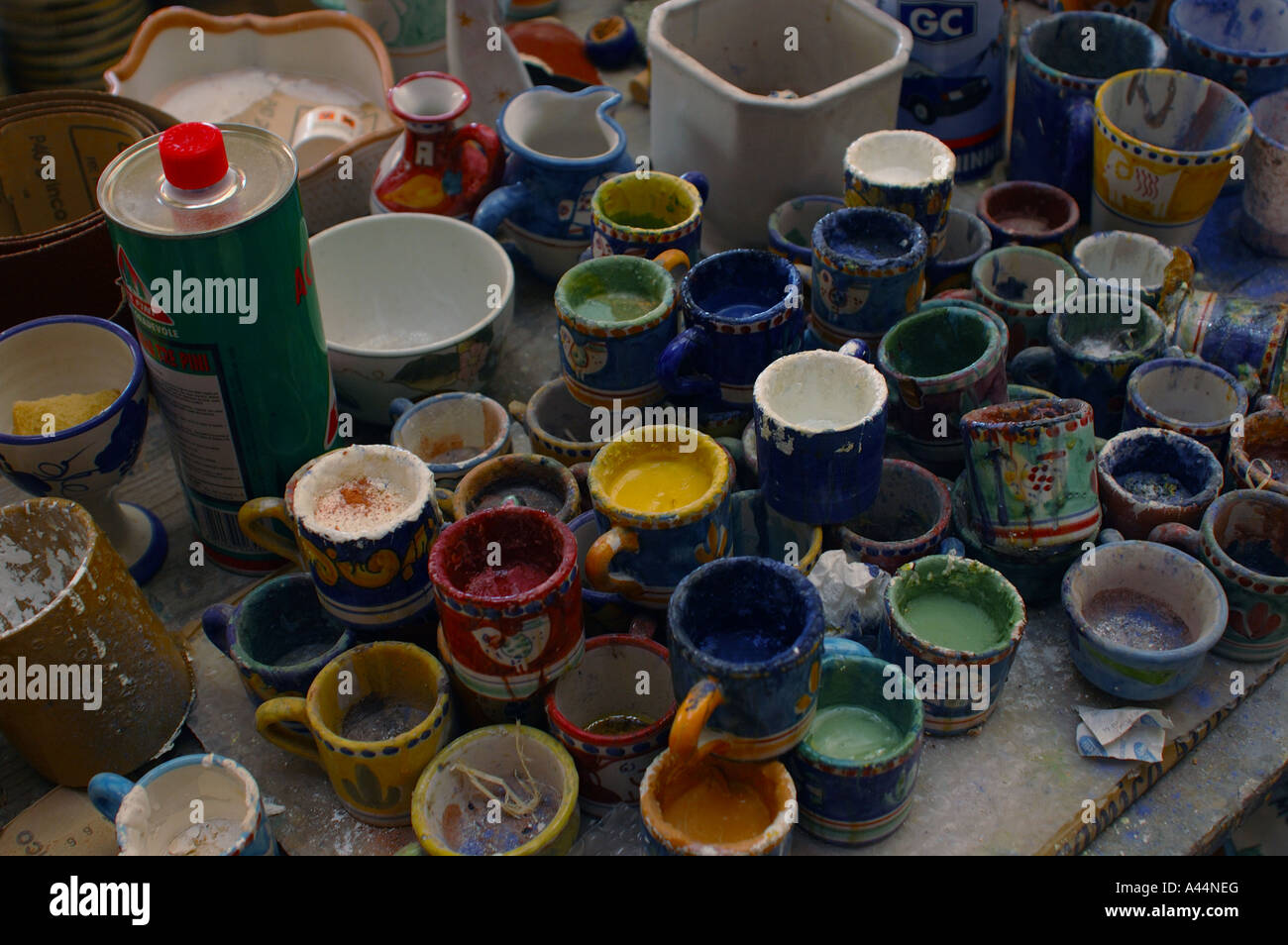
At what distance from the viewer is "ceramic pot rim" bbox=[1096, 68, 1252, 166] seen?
242 centimetres

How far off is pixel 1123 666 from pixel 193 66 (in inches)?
98.9

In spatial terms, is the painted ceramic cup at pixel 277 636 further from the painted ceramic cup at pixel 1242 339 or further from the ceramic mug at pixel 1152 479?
the painted ceramic cup at pixel 1242 339

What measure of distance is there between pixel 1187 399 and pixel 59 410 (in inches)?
74.3

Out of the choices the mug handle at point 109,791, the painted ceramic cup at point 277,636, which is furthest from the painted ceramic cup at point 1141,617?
the mug handle at point 109,791

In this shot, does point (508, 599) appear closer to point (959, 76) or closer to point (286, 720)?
point (286, 720)

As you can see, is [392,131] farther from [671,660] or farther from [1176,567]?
[1176,567]

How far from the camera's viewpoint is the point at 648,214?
2426 millimetres

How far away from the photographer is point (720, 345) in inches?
81.0

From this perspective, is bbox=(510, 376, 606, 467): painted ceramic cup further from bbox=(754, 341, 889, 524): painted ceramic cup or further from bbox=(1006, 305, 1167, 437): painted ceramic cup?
bbox=(1006, 305, 1167, 437): painted ceramic cup

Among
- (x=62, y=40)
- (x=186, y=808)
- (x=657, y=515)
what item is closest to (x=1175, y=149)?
(x=657, y=515)

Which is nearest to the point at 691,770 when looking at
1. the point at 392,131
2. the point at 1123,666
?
the point at 1123,666

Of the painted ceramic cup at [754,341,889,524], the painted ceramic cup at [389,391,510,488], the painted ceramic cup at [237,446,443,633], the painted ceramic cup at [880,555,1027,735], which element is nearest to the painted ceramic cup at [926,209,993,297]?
the painted ceramic cup at [754,341,889,524]

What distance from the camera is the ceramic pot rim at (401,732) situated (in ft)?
5.50

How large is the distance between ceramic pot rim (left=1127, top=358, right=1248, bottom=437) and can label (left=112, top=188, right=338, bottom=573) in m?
1.36
